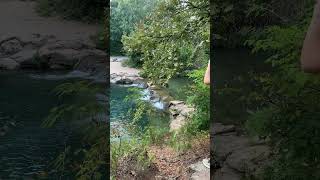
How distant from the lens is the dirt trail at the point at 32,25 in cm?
154

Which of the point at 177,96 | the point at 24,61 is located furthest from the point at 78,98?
the point at 177,96

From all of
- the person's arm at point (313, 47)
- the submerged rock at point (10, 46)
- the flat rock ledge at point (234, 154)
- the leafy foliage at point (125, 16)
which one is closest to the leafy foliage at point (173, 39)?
the leafy foliage at point (125, 16)

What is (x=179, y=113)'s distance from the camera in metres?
1.73

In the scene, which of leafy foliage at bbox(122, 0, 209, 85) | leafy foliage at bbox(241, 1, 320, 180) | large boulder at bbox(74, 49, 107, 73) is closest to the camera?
leafy foliage at bbox(241, 1, 320, 180)

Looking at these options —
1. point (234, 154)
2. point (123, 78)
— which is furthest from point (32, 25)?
point (234, 154)

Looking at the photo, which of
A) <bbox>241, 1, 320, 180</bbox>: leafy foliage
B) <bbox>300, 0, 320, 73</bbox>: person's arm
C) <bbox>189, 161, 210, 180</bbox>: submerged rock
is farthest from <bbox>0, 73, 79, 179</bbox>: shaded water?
<bbox>300, 0, 320, 73</bbox>: person's arm

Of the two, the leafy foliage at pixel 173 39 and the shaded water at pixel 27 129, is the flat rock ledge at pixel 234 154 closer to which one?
A: the leafy foliage at pixel 173 39

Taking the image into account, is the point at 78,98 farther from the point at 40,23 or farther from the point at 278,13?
the point at 278,13

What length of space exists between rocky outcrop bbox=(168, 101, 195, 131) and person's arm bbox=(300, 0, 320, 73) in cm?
120

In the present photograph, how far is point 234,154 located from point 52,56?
82 cm

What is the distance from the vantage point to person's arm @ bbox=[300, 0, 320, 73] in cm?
50

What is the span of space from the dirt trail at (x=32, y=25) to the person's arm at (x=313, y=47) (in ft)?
3.84

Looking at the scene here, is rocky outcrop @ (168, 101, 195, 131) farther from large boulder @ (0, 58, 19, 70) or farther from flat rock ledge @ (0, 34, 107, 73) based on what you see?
large boulder @ (0, 58, 19, 70)

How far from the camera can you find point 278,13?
5.63ft
